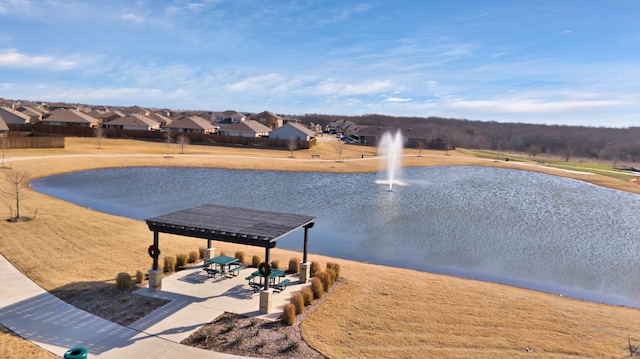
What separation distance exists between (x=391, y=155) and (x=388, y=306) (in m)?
72.3

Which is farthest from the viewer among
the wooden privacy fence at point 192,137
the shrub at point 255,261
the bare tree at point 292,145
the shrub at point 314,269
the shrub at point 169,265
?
the wooden privacy fence at point 192,137

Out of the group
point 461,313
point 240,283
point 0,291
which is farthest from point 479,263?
point 0,291

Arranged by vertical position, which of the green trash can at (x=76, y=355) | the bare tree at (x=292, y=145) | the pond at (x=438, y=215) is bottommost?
the pond at (x=438, y=215)

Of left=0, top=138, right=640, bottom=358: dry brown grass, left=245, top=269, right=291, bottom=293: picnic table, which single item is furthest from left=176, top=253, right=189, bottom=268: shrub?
left=245, top=269, right=291, bottom=293: picnic table

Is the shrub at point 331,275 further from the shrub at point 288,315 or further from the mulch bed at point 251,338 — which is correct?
the shrub at point 288,315

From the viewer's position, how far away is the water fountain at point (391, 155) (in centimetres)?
6022

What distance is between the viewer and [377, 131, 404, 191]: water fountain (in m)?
60.2

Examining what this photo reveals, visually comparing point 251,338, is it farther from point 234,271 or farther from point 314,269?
point 314,269

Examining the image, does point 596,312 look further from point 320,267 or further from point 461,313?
point 320,267

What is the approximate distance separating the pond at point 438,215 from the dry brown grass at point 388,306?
11.1 feet

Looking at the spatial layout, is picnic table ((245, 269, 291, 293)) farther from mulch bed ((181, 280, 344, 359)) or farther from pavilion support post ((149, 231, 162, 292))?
pavilion support post ((149, 231, 162, 292))

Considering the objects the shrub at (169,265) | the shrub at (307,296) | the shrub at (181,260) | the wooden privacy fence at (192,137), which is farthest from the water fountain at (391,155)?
the shrub at (307,296)

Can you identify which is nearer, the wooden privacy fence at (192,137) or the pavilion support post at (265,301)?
the pavilion support post at (265,301)

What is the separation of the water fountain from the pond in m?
2.41
